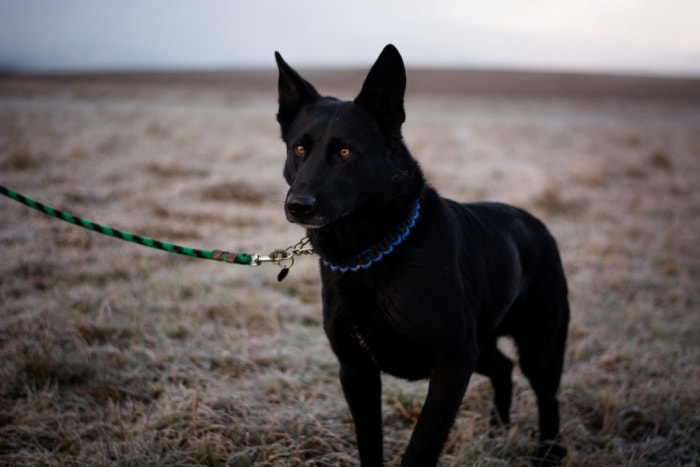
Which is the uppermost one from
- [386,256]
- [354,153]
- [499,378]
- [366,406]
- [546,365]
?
[354,153]

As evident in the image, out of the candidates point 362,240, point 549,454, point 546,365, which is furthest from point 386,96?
point 549,454

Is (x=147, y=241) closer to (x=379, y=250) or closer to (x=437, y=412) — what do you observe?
(x=379, y=250)

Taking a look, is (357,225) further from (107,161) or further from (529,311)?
(107,161)

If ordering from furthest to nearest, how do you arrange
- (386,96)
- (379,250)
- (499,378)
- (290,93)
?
1. (499,378)
2. (290,93)
3. (386,96)
4. (379,250)

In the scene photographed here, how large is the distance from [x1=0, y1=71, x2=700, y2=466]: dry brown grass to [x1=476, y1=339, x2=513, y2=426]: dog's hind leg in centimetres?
12

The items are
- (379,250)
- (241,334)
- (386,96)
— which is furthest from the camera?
(241,334)

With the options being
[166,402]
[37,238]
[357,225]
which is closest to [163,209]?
[37,238]

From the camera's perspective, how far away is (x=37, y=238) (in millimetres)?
6219

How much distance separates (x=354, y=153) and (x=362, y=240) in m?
0.39

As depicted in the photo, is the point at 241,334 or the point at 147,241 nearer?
the point at 147,241

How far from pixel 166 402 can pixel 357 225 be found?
1689 millimetres

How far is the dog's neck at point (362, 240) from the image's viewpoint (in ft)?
7.52

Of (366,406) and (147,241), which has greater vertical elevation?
(147,241)

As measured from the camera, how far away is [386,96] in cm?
246
